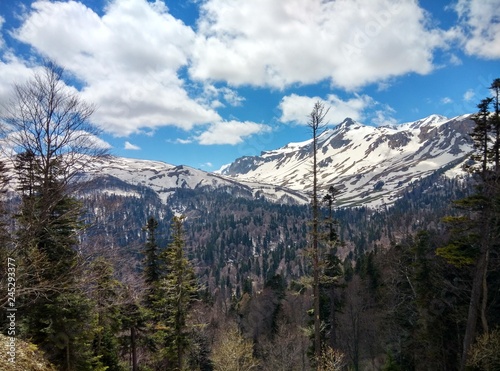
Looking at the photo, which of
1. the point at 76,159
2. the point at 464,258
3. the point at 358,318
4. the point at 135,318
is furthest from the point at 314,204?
the point at 358,318

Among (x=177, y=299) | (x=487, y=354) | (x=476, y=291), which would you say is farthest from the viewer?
(x=177, y=299)

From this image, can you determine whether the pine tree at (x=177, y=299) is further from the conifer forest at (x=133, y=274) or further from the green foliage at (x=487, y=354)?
the green foliage at (x=487, y=354)

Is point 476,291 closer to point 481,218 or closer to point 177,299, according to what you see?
point 481,218

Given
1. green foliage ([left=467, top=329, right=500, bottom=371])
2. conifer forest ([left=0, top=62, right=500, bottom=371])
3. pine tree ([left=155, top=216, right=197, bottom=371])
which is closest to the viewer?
conifer forest ([left=0, top=62, right=500, bottom=371])

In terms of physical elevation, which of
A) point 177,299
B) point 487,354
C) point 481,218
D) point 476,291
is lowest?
point 487,354

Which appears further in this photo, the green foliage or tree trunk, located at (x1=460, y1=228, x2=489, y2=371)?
tree trunk, located at (x1=460, y1=228, x2=489, y2=371)

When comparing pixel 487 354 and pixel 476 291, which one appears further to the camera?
pixel 476 291

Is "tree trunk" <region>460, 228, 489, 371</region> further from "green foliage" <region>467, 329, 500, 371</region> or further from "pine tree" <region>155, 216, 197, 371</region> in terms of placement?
"pine tree" <region>155, 216, 197, 371</region>

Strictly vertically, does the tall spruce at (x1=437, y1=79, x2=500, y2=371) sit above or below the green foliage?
above

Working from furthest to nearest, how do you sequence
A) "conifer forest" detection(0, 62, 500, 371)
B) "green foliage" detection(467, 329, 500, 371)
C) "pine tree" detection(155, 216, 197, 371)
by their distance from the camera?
"pine tree" detection(155, 216, 197, 371), "green foliage" detection(467, 329, 500, 371), "conifer forest" detection(0, 62, 500, 371)

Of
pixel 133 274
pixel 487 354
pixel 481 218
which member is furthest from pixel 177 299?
pixel 481 218

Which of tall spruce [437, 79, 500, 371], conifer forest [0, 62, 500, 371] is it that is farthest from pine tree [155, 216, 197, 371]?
tall spruce [437, 79, 500, 371]

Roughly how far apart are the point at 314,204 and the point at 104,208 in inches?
377

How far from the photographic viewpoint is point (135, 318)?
24094 millimetres
